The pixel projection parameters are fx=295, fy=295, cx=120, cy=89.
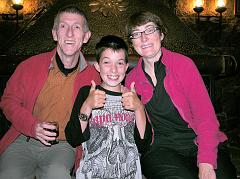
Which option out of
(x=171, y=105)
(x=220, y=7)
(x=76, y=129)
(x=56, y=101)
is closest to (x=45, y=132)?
(x=76, y=129)

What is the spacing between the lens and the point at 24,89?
184 cm

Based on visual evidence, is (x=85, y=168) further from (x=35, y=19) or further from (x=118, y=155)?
(x=35, y=19)

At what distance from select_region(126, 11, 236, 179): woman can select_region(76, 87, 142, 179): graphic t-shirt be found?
15 centimetres

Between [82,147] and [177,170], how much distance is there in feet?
1.87

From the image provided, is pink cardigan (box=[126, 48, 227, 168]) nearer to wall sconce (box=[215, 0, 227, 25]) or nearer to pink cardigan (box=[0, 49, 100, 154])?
pink cardigan (box=[0, 49, 100, 154])

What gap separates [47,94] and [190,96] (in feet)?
2.86

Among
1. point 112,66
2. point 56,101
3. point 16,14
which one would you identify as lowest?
point 56,101

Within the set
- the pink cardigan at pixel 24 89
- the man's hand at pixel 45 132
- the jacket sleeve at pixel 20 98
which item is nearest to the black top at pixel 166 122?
the pink cardigan at pixel 24 89

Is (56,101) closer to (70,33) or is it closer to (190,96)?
(70,33)

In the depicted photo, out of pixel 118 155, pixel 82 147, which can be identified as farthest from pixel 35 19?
pixel 118 155

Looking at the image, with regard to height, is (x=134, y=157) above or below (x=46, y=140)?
below

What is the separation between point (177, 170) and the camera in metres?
1.55

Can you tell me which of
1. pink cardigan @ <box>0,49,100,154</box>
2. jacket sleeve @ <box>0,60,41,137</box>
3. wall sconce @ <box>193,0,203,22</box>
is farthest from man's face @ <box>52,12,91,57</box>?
wall sconce @ <box>193,0,203,22</box>

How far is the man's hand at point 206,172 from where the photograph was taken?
1524 mm
